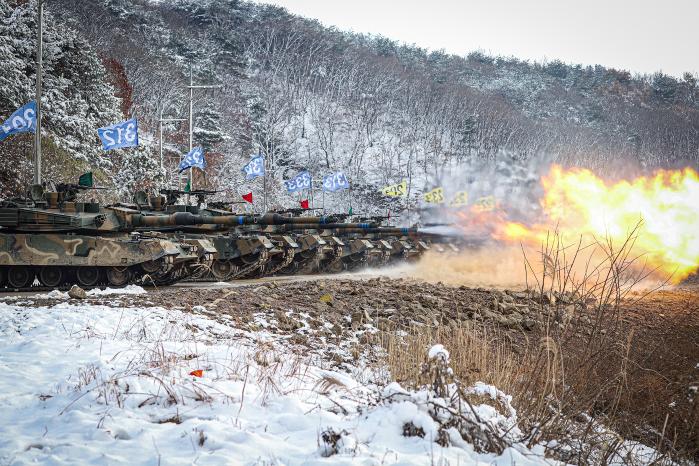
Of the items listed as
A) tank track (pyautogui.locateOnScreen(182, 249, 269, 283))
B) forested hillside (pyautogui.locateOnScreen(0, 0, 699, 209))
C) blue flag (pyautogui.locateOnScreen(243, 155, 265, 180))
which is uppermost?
forested hillside (pyautogui.locateOnScreen(0, 0, 699, 209))

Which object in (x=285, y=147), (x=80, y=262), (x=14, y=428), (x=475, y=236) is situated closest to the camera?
(x=14, y=428)

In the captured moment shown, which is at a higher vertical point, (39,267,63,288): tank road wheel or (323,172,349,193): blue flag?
(323,172,349,193): blue flag

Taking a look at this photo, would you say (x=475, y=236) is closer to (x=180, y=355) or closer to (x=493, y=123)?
(x=180, y=355)

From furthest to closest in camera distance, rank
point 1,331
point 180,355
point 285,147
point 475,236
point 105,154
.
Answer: point 285,147 < point 105,154 < point 475,236 < point 1,331 < point 180,355

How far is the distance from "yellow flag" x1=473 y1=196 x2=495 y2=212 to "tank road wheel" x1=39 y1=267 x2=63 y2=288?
18911 mm

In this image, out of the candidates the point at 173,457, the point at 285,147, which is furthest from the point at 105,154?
the point at 173,457

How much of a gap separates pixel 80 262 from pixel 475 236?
19.2 m

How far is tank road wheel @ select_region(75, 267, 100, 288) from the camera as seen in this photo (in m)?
15.1

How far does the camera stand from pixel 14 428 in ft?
13.5

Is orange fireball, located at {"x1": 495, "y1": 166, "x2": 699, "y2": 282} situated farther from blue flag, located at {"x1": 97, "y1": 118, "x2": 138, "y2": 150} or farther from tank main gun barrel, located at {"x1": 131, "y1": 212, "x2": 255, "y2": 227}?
blue flag, located at {"x1": 97, "y1": 118, "x2": 138, "y2": 150}

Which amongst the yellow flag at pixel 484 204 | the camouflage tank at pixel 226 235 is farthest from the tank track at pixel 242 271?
the yellow flag at pixel 484 204

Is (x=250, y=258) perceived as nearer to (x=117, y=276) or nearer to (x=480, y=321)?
(x=117, y=276)

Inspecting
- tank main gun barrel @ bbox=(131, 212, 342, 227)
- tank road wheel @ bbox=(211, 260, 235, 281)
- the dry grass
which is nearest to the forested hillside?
tank main gun barrel @ bbox=(131, 212, 342, 227)

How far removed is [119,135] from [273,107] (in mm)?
47217
